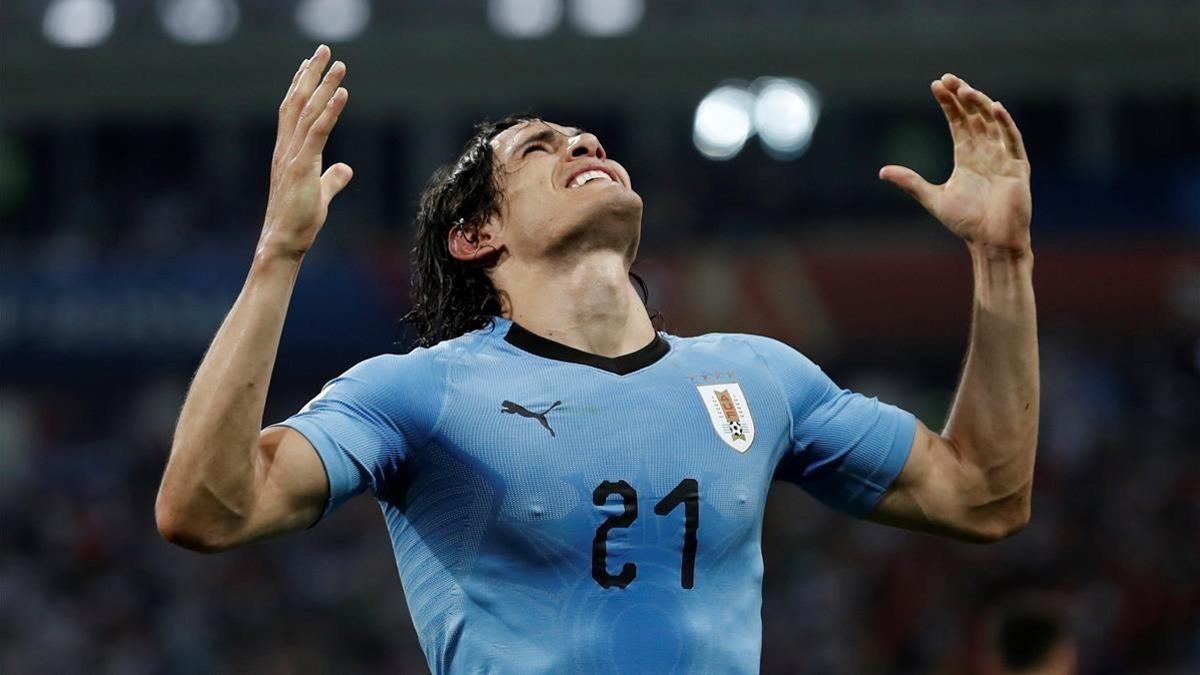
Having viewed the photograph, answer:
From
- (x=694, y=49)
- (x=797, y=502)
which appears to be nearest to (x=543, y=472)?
(x=797, y=502)

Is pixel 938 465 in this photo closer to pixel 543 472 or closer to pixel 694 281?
pixel 543 472

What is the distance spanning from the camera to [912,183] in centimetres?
333

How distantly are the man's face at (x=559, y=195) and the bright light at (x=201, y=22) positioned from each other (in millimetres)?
16084

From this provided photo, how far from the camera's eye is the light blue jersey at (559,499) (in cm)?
287

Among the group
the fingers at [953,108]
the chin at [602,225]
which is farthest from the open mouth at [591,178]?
the fingers at [953,108]

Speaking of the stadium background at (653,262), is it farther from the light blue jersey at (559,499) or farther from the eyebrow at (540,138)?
the light blue jersey at (559,499)

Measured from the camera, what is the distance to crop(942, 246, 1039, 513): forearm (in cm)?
333

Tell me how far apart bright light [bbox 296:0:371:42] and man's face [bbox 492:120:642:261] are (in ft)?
50.7

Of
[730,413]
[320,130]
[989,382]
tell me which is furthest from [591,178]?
[989,382]

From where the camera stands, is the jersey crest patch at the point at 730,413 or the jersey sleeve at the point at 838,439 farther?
the jersey sleeve at the point at 838,439

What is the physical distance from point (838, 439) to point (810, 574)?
379 inches

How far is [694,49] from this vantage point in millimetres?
18656

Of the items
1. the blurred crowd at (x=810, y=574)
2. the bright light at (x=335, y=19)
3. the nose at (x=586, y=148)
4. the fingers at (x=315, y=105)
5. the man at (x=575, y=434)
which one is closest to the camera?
the man at (x=575, y=434)

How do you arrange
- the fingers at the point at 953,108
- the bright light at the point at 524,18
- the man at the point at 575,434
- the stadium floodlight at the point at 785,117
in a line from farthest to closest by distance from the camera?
1. the stadium floodlight at the point at 785,117
2. the bright light at the point at 524,18
3. the fingers at the point at 953,108
4. the man at the point at 575,434
